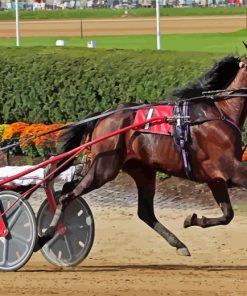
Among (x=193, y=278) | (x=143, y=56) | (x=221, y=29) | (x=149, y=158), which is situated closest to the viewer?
(x=193, y=278)

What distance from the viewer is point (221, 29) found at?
3756 cm

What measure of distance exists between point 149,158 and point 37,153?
201 inches

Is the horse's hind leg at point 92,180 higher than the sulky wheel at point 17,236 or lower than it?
higher

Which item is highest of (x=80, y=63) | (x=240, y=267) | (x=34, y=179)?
(x=80, y=63)

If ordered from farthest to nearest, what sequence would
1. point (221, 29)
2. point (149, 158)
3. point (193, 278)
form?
point (221, 29), point (149, 158), point (193, 278)

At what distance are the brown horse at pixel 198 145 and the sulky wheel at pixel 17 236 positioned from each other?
0.27m

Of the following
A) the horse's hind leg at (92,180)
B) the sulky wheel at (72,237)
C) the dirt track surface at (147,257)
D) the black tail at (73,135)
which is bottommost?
the dirt track surface at (147,257)

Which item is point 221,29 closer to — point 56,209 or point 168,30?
point 168,30

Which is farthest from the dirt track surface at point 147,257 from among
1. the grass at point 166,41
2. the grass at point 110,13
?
the grass at point 110,13

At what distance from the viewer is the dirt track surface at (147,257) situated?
769cm

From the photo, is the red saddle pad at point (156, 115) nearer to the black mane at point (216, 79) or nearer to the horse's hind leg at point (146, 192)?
the black mane at point (216, 79)

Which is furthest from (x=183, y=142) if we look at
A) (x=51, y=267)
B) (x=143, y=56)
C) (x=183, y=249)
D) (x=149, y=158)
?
(x=143, y=56)

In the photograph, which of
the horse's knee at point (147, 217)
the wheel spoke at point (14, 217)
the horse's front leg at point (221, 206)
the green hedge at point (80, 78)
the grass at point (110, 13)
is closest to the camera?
the wheel spoke at point (14, 217)

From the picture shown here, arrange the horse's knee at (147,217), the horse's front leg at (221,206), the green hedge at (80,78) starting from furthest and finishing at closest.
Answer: the green hedge at (80,78) < the horse's knee at (147,217) < the horse's front leg at (221,206)
